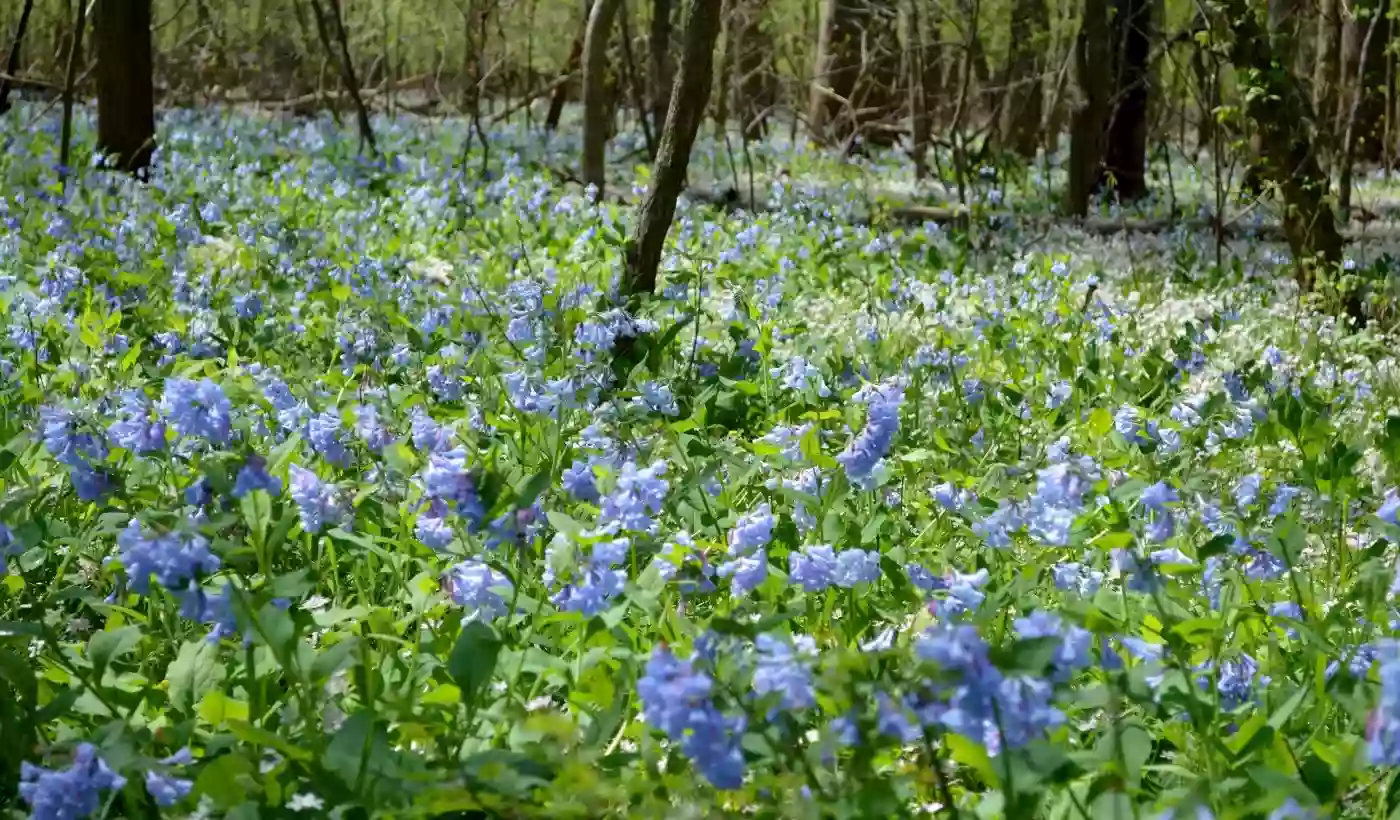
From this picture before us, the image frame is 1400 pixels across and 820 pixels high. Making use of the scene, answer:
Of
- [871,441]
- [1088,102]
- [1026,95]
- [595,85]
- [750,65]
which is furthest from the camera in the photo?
[750,65]

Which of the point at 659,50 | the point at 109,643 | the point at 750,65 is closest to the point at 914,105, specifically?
the point at 659,50

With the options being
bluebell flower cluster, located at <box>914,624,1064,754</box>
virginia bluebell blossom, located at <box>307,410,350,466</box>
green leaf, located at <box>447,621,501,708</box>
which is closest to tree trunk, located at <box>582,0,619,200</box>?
virginia bluebell blossom, located at <box>307,410,350,466</box>

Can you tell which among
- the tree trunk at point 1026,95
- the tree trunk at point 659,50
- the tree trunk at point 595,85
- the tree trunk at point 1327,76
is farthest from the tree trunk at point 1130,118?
the tree trunk at point 595,85

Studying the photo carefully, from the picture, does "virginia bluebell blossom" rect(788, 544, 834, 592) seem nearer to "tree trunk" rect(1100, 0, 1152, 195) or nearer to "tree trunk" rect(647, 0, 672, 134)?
"tree trunk" rect(647, 0, 672, 134)

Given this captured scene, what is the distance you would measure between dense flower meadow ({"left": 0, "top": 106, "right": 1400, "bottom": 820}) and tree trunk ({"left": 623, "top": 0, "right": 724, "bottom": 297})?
14 centimetres

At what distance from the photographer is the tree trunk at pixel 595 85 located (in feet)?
21.8

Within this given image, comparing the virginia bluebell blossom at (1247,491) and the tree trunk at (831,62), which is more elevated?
the tree trunk at (831,62)

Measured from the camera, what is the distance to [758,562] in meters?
1.78

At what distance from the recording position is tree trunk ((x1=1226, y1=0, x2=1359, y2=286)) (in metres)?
5.38

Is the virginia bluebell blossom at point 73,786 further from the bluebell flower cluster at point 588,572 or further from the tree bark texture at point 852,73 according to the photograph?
the tree bark texture at point 852,73

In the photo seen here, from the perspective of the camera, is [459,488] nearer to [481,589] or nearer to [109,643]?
[481,589]

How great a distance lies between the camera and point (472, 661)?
160cm

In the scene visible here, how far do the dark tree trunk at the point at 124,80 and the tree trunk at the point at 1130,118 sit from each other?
242 inches

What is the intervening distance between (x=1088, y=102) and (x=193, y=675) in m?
7.90
